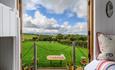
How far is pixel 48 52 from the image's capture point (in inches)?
149

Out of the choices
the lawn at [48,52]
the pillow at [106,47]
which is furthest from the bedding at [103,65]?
the lawn at [48,52]

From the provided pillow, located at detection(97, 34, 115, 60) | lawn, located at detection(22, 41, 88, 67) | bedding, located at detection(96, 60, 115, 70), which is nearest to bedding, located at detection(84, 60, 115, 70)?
bedding, located at detection(96, 60, 115, 70)

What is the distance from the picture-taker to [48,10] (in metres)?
3.75

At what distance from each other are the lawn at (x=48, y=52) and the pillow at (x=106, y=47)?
49cm

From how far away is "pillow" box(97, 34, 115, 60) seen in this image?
10.6 feet

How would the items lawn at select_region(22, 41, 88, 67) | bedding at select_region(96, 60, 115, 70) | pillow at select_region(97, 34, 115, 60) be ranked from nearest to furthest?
bedding at select_region(96, 60, 115, 70) → pillow at select_region(97, 34, 115, 60) → lawn at select_region(22, 41, 88, 67)

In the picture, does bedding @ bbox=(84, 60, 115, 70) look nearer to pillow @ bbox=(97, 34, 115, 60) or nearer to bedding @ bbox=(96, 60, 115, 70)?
bedding @ bbox=(96, 60, 115, 70)

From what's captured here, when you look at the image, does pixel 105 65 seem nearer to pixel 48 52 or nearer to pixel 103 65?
pixel 103 65

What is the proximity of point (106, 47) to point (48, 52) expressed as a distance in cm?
107

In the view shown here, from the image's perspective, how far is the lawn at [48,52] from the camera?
12.2 feet

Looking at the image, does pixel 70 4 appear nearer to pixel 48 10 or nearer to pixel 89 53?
pixel 48 10

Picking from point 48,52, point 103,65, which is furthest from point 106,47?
point 48,52

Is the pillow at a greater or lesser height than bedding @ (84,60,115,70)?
greater

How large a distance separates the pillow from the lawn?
19.5 inches
